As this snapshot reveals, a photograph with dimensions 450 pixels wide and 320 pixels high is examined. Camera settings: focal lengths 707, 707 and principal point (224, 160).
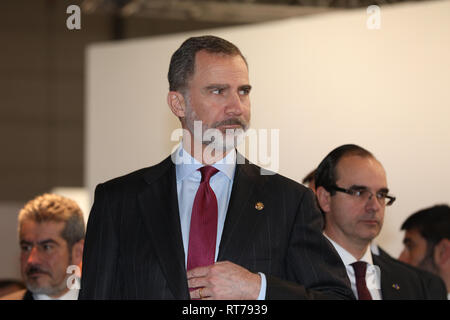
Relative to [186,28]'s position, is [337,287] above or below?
below

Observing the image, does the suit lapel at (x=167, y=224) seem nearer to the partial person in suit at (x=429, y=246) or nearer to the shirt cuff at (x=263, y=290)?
the shirt cuff at (x=263, y=290)

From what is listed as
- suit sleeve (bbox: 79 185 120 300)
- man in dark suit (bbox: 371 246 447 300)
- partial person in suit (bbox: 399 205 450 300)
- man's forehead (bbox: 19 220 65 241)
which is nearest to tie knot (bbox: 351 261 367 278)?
man in dark suit (bbox: 371 246 447 300)

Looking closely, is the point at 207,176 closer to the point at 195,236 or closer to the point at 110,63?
the point at 195,236

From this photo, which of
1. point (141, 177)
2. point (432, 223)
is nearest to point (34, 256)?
point (141, 177)

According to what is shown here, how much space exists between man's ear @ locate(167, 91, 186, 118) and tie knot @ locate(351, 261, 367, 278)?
0.95m

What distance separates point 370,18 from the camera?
328 cm

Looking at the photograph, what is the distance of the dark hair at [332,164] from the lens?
2564mm

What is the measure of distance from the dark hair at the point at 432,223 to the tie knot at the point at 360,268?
0.57 meters

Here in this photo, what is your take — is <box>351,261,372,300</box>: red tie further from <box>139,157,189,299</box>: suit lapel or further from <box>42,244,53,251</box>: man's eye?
<box>42,244,53,251</box>: man's eye

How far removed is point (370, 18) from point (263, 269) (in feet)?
5.61

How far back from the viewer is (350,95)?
296 cm

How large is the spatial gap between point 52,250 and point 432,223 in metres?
1.84

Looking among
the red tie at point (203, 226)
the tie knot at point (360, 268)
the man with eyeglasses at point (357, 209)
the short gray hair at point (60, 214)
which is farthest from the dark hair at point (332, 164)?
the short gray hair at point (60, 214)

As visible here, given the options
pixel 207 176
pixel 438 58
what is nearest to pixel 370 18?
pixel 438 58
